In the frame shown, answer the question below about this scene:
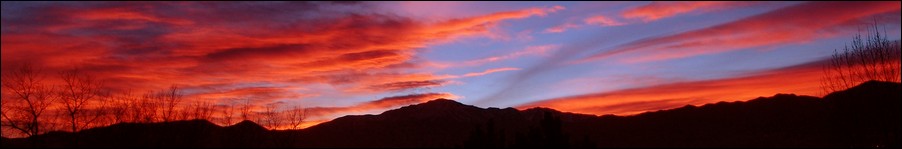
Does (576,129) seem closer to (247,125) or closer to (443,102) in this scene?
(443,102)

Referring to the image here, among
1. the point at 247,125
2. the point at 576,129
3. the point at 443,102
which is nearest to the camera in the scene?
the point at 247,125

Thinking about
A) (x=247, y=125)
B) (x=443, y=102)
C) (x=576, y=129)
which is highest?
(x=443, y=102)

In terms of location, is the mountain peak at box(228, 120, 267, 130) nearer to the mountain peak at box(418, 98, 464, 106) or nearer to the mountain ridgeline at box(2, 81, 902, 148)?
the mountain ridgeline at box(2, 81, 902, 148)

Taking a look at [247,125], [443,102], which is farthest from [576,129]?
[247,125]

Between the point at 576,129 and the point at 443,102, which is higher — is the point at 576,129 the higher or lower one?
the lower one

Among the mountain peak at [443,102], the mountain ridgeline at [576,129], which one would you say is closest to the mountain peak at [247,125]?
the mountain ridgeline at [576,129]

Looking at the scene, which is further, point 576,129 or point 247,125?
point 576,129

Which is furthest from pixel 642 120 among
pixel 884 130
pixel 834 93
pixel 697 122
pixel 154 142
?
pixel 154 142

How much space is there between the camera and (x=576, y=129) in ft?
209

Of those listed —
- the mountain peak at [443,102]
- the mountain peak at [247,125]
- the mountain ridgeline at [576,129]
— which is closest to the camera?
the mountain ridgeline at [576,129]

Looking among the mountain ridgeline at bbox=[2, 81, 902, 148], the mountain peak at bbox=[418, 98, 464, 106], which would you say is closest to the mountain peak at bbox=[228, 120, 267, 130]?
the mountain ridgeline at bbox=[2, 81, 902, 148]

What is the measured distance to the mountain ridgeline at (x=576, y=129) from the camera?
135ft

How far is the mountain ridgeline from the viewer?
135 ft

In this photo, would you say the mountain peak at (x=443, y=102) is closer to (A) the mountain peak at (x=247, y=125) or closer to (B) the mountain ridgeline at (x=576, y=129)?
(B) the mountain ridgeline at (x=576, y=129)
